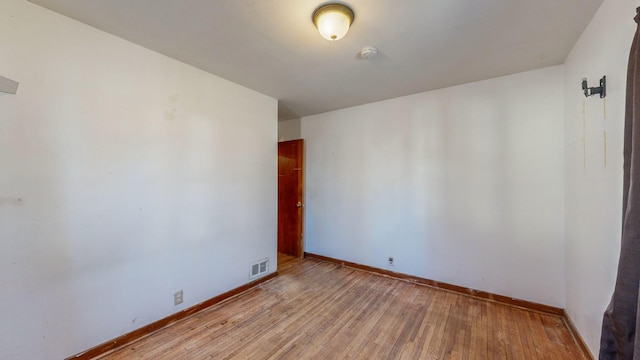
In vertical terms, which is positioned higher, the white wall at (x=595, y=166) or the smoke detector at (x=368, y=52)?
the smoke detector at (x=368, y=52)

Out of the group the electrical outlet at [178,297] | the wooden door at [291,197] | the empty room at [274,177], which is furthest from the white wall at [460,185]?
the electrical outlet at [178,297]

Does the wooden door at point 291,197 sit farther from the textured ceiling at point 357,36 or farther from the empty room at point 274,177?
the textured ceiling at point 357,36

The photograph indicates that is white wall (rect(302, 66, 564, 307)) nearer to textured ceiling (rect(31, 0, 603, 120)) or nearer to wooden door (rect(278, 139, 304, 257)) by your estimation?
textured ceiling (rect(31, 0, 603, 120))

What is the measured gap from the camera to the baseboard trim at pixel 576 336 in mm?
1813

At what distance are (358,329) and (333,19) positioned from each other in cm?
248

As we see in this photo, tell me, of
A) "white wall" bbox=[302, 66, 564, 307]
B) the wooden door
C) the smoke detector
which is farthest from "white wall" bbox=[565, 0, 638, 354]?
the wooden door

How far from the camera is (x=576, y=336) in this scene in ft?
6.64

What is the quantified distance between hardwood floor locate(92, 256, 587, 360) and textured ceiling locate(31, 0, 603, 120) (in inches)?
96.4

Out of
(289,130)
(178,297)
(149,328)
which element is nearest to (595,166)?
(178,297)

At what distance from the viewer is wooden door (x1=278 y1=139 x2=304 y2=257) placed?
14.0ft

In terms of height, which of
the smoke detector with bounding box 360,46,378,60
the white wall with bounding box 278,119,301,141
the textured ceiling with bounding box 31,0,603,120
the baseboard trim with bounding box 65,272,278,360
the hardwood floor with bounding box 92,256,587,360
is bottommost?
the hardwood floor with bounding box 92,256,587,360

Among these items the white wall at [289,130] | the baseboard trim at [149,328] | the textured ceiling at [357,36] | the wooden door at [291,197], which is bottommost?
the baseboard trim at [149,328]

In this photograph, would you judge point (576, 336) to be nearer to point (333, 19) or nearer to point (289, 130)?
point (333, 19)

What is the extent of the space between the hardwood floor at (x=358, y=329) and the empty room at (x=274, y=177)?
0.02 metres
